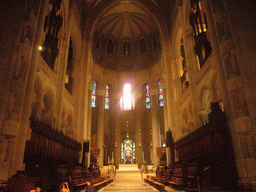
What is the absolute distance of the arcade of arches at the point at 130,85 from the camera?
7586 mm

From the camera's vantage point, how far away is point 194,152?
468 inches

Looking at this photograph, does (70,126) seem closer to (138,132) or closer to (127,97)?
(138,132)

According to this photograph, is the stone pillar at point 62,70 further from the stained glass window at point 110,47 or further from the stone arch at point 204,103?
the stained glass window at point 110,47

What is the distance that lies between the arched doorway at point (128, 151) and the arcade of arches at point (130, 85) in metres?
0.12

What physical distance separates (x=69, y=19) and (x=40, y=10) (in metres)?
6.45

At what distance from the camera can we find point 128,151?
2620 centimetres

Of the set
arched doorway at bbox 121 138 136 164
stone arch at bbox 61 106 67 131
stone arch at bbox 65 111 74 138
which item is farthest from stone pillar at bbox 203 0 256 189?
arched doorway at bbox 121 138 136 164

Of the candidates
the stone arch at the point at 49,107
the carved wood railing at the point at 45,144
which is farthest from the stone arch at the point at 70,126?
the stone arch at the point at 49,107

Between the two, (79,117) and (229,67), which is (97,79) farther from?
(229,67)

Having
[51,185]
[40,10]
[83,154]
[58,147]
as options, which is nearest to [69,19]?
[40,10]

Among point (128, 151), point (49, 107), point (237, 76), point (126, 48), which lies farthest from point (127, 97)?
point (237, 76)

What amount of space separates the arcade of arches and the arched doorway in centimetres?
12

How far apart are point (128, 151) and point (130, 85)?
8.82m

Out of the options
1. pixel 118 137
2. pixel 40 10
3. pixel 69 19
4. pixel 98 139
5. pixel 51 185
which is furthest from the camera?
pixel 118 137
